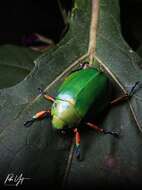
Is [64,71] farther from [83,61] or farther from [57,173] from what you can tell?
[57,173]

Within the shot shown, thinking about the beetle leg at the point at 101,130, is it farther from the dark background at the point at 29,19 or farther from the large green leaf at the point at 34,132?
the dark background at the point at 29,19

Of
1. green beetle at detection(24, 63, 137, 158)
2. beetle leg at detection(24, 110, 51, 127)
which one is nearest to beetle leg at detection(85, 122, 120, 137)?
green beetle at detection(24, 63, 137, 158)

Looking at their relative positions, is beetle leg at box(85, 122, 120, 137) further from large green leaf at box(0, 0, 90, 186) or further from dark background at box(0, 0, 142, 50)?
dark background at box(0, 0, 142, 50)

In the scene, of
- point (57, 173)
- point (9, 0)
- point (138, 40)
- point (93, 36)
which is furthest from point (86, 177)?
point (9, 0)
